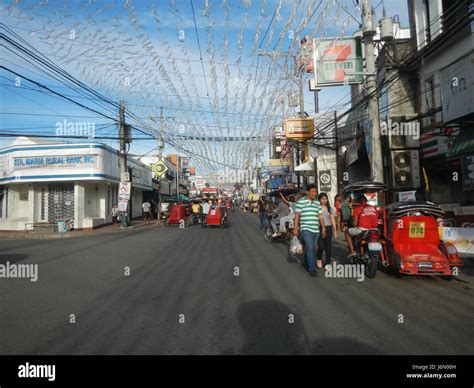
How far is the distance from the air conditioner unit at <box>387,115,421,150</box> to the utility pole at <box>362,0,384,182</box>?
4602 mm

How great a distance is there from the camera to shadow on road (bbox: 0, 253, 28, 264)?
31.7 feet

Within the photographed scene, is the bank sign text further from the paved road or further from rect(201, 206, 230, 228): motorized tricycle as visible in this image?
the paved road

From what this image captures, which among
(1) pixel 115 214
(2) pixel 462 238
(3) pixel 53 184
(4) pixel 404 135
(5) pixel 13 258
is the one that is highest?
(4) pixel 404 135

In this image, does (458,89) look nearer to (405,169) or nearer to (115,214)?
(405,169)

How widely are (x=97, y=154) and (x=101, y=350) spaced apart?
20.4 metres

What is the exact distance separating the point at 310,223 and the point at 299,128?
643 inches

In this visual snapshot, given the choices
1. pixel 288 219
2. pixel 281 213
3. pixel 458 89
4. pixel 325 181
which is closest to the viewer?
pixel 458 89

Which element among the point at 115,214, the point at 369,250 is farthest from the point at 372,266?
the point at 115,214

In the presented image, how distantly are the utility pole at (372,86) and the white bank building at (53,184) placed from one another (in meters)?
17.1

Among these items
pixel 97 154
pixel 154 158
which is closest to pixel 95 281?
pixel 97 154

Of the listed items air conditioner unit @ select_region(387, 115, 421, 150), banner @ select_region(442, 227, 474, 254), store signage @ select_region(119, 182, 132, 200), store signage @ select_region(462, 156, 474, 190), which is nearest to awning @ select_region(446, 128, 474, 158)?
store signage @ select_region(462, 156, 474, 190)

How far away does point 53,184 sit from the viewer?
2300 cm

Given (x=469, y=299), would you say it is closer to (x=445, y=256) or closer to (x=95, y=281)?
(x=445, y=256)

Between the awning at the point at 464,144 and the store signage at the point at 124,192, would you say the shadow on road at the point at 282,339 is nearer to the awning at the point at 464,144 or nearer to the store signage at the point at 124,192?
the awning at the point at 464,144
